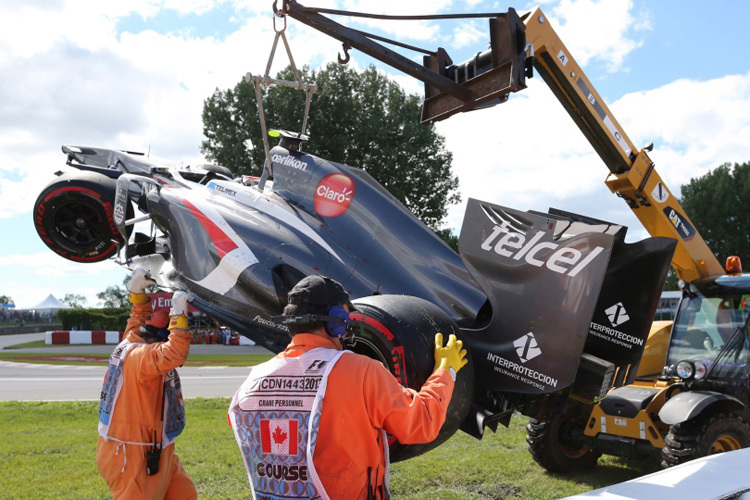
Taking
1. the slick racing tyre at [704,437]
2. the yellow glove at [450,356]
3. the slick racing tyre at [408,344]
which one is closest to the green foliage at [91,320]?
the slick racing tyre at [704,437]

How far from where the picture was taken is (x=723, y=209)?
39.8 meters

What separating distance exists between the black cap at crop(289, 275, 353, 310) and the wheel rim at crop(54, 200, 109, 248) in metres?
5.61

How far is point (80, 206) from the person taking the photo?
24.8 ft

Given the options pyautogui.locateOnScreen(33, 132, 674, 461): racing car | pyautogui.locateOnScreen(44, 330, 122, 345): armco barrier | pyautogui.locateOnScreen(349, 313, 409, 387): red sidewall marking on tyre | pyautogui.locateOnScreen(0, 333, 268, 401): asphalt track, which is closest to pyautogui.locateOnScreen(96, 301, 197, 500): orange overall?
pyautogui.locateOnScreen(33, 132, 674, 461): racing car

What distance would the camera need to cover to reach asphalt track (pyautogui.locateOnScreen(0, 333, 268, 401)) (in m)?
12.6

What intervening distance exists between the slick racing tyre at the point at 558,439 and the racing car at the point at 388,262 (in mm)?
2703

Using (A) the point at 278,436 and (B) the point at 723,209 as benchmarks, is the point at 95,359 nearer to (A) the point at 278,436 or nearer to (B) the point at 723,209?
(A) the point at 278,436

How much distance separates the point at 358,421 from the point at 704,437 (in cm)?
399

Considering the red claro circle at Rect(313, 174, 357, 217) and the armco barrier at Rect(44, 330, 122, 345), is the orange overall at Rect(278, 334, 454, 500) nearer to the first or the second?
the red claro circle at Rect(313, 174, 357, 217)

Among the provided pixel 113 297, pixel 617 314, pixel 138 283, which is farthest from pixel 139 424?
pixel 113 297

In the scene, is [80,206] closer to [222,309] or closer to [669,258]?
[222,309]

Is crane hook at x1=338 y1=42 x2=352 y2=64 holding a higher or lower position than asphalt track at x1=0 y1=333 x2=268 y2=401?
higher

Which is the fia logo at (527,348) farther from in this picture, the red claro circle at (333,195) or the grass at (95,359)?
the grass at (95,359)

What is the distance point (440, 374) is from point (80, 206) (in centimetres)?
623
